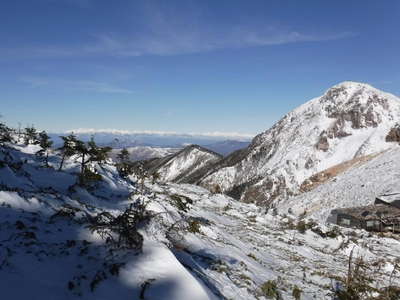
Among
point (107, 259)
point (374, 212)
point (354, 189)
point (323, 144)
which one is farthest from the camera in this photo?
point (323, 144)

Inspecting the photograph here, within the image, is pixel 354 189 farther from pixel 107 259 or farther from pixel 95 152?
pixel 107 259

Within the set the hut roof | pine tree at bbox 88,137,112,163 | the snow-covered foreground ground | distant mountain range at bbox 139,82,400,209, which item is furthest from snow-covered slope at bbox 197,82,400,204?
the snow-covered foreground ground

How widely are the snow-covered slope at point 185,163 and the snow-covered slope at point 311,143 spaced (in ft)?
73.5

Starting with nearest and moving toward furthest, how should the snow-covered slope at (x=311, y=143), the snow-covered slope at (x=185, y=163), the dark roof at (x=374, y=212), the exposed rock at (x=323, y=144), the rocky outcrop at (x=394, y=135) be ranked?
the dark roof at (x=374, y=212)
the rocky outcrop at (x=394, y=135)
the snow-covered slope at (x=311, y=143)
the exposed rock at (x=323, y=144)
the snow-covered slope at (x=185, y=163)

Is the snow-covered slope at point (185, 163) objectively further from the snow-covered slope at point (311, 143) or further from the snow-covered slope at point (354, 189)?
the snow-covered slope at point (354, 189)

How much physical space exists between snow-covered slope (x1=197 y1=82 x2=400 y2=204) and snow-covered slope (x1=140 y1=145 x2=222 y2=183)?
2240 cm

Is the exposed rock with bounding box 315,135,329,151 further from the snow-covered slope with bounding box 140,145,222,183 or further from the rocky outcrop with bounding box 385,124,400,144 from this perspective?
the snow-covered slope with bounding box 140,145,222,183

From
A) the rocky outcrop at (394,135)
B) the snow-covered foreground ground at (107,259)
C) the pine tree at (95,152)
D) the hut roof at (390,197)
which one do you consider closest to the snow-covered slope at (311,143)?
the rocky outcrop at (394,135)

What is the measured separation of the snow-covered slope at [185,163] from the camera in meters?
148

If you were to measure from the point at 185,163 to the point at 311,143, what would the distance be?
2818 inches

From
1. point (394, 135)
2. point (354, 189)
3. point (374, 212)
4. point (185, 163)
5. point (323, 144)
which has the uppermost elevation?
point (394, 135)

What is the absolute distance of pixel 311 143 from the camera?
102m

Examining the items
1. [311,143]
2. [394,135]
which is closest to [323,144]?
[311,143]

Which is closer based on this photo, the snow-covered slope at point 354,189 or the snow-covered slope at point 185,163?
the snow-covered slope at point 354,189
